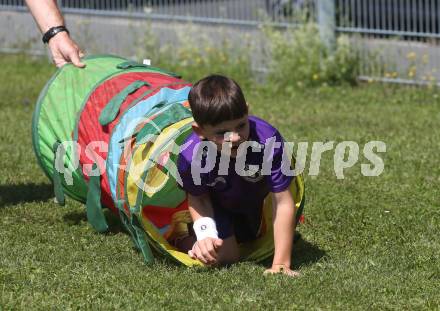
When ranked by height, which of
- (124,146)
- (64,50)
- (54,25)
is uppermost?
(54,25)

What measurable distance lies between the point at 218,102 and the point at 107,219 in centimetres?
189

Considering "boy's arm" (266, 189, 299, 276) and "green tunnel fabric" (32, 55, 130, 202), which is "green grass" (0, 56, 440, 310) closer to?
"boy's arm" (266, 189, 299, 276)

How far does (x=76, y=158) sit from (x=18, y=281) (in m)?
1.30

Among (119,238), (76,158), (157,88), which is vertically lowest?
(119,238)

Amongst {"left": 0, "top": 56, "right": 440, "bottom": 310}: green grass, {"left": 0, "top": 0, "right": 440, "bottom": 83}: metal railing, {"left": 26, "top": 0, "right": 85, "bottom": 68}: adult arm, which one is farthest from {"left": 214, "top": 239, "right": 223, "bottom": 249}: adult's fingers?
{"left": 0, "top": 0, "right": 440, "bottom": 83}: metal railing

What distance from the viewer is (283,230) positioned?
5168mm

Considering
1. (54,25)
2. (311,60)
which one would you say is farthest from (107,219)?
(311,60)

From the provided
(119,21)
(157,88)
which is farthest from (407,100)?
(157,88)

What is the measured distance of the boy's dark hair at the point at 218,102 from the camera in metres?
4.94

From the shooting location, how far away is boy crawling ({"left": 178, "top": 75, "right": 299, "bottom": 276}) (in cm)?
499

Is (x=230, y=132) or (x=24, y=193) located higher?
(x=230, y=132)

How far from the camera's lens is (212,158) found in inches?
204

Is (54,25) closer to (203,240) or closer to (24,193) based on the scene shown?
(24,193)

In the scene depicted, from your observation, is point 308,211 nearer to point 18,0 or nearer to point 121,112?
point 121,112
